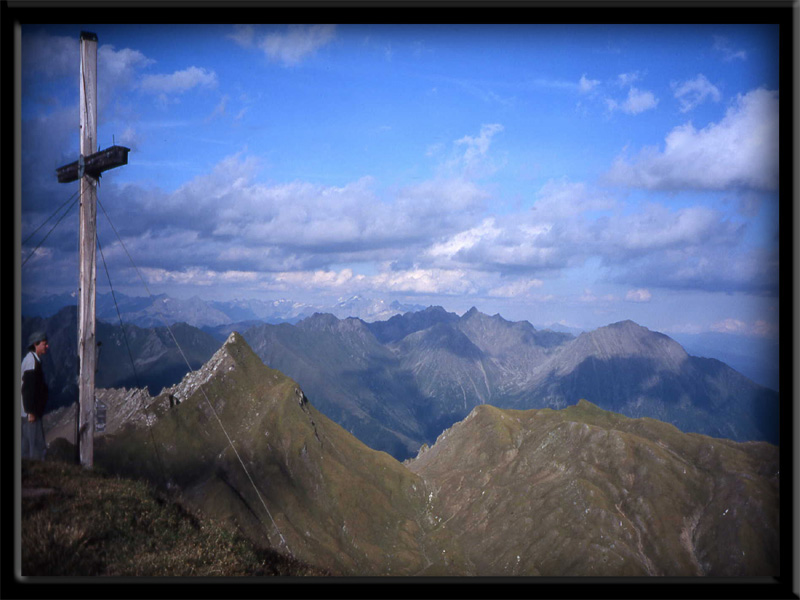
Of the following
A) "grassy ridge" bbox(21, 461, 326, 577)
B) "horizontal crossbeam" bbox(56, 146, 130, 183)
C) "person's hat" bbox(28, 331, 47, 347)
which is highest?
"horizontal crossbeam" bbox(56, 146, 130, 183)

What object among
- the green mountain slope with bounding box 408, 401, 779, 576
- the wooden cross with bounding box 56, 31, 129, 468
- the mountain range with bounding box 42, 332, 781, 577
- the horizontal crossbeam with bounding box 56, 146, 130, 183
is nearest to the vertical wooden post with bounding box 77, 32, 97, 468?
the wooden cross with bounding box 56, 31, 129, 468

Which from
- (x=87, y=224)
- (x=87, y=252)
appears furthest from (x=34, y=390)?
(x=87, y=224)

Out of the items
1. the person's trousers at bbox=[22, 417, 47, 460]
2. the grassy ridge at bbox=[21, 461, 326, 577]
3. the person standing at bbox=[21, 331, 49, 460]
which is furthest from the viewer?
the person's trousers at bbox=[22, 417, 47, 460]

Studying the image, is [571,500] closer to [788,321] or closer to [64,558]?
[788,321]

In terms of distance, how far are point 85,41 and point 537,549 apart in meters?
49.0

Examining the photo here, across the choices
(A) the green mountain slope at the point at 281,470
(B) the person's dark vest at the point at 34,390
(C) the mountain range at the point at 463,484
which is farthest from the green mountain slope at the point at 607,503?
(B) the person's dark vest at the point at 34,390

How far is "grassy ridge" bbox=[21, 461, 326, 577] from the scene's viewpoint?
8938mm

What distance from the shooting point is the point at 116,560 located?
9062 millimetres

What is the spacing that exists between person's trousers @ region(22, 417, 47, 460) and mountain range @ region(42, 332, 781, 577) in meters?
19.6

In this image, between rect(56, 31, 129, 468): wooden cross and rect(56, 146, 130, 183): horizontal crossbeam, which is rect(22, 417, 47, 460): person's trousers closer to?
rect(56, 31, 129, 468): wooden cross

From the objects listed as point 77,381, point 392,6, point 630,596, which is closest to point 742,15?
point 392,6

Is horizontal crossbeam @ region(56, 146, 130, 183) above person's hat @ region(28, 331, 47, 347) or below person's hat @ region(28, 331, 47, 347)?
above

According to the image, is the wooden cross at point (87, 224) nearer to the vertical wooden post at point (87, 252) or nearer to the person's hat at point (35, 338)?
the vertical wooden post at point (87, 252)

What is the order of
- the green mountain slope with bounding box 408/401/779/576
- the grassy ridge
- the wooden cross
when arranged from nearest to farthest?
1. the grassy ridge
2. the wooden cross
3. the green mountain slope with bounding box 408/401/779/576
